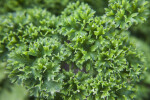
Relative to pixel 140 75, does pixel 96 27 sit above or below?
above

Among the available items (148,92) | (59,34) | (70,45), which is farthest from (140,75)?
(148,92)

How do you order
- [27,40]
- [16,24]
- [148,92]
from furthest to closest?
[148,92], [16,24], [27,40]

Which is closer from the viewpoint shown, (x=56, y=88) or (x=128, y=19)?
(x=56, y=88)

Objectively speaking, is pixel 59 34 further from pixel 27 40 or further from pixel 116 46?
pixel 116 46

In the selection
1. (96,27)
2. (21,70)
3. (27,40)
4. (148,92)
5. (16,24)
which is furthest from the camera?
(148,92)

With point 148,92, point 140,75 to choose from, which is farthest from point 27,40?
point 148,92

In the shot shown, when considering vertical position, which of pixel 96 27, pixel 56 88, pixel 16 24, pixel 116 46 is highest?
pixel 16 24
